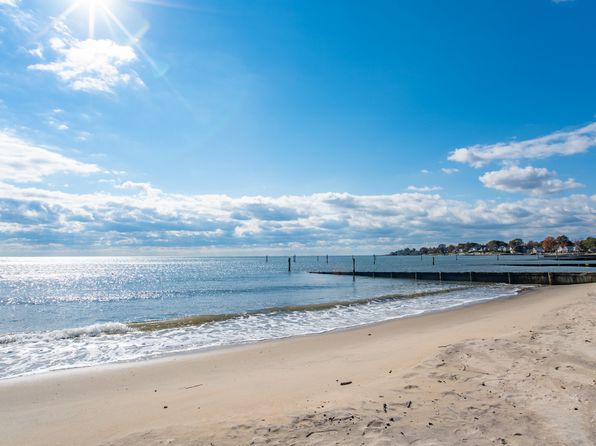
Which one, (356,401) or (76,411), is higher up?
(356,401)

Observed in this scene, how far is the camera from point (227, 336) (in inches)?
548

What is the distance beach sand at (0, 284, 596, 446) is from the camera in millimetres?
4477

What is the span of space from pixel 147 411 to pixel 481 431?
16.2 feet

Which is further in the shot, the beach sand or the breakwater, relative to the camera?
the breakwater

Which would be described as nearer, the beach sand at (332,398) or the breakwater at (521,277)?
the beach sand at (332,398)

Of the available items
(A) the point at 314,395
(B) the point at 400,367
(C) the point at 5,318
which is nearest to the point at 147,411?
(A) the point at 314,395

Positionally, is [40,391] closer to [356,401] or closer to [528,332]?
[356,401]

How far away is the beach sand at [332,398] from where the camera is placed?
14.7 feet

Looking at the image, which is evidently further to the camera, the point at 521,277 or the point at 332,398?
the point at 521,277

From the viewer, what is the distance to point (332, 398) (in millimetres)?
5766

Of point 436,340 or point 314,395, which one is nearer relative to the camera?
point 314,395

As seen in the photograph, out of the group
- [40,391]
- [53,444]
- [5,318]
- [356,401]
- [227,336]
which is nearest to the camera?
[53,444]

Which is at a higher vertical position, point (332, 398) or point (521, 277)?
point (521, 277)

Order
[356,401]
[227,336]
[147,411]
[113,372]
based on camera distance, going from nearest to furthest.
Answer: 1. [356,401]
2. [147,411]
3. [113,372]
4. [227,336]
